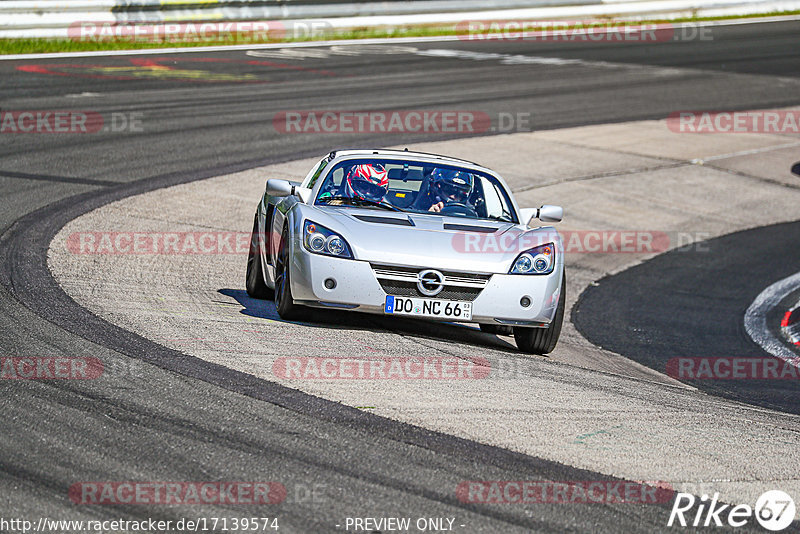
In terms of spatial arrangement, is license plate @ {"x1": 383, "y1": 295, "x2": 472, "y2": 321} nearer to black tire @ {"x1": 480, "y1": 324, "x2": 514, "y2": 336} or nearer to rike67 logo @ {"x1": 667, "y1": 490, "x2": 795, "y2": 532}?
black tire @ {"x1": 480, "y1": 324, "x2": 514, "y2": 336}

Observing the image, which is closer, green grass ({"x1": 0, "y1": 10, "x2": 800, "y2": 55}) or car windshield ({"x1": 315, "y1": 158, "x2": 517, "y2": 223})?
car windshield ({"x1": 315, "y1": 158, "x2": 517, "y2": 223})

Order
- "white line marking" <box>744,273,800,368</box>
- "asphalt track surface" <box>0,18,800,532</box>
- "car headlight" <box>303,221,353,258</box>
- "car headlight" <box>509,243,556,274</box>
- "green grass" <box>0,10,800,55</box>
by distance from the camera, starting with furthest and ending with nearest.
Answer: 1. "green grass" <box>0,10,800,55</box>
2. "white line marking" <box>744,273,800,368</box>
3. "car headlight" <box>509,243,556,274</box>
4. "car headlight" <box>303,221,353,258</box>
5. "asphalt track surface" <box>0,18,800,532</box>

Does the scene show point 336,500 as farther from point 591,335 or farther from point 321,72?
point 321,72

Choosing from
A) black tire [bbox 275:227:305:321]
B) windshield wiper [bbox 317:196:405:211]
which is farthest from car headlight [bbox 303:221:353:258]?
windshield wiper [bbox 317:196:405:211]

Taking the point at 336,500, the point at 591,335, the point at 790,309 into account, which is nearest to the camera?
the point at 336,500

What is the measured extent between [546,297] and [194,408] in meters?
3.28

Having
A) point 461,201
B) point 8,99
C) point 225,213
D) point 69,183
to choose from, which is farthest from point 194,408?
point 8,99

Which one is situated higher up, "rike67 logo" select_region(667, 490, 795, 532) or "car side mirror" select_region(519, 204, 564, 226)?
"car side mirror" select_region(519, 204, 564, 226)

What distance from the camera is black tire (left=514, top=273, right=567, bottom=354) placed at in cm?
859

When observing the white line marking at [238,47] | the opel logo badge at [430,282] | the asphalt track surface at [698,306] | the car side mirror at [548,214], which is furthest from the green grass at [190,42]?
the opel logo badge at [430,282]

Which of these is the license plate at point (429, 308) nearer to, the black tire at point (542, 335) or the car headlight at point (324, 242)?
the car headlight at point (324, 242)

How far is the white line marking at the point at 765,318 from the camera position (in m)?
10.8

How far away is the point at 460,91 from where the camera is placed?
23938mm

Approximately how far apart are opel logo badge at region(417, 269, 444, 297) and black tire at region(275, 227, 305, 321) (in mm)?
952
